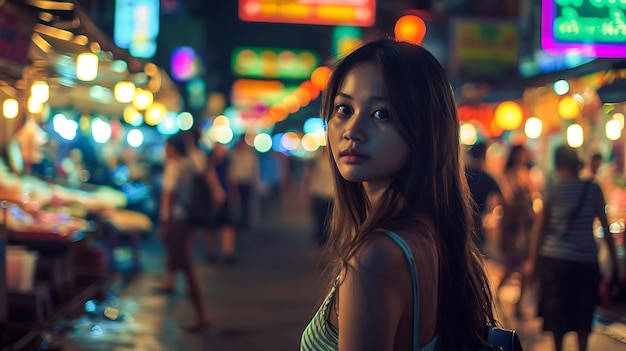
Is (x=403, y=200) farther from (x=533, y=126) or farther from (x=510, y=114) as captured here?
(x=510, y=114)

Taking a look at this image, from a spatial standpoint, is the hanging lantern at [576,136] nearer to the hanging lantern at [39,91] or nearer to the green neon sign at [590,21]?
the green neon sign at [590,21]

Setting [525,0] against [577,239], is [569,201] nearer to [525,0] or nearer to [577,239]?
[577,239]

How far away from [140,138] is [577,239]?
14.2m

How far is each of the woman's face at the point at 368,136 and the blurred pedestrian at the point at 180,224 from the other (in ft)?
21.8

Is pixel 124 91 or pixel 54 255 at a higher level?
pixel 124 91

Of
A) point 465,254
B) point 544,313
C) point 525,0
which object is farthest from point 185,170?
point 525,0

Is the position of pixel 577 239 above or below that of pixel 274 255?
above

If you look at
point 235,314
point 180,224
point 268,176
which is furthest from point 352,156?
point 268,176

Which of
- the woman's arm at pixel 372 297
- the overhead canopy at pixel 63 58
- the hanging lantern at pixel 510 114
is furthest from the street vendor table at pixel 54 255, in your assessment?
the hanging lantern at pixel 510 114

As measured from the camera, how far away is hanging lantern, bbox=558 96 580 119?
487 inches

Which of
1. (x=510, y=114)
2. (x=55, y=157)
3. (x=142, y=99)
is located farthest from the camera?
(x=510, y=114)

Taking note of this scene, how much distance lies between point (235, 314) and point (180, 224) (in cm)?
124

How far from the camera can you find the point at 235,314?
9.41m

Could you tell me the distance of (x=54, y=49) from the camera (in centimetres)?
895
